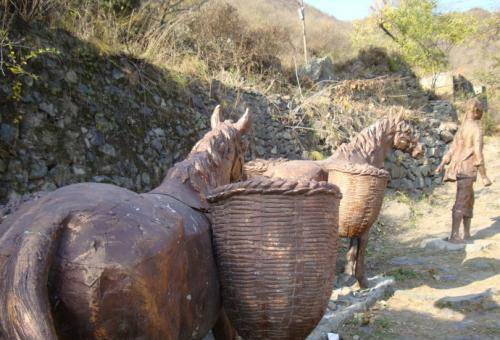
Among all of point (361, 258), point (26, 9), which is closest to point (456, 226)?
point (361, 258)

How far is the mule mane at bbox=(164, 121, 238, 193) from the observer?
232cm

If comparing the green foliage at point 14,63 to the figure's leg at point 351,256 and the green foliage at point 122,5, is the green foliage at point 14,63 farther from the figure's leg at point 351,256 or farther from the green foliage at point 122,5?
the figure's leg at point 351,256

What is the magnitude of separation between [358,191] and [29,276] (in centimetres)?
354

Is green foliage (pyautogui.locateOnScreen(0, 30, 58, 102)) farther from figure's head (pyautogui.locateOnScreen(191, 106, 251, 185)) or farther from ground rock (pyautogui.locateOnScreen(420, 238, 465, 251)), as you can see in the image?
ground rock (pyautogui.locateOnScreen(420, 238, 465, 251))

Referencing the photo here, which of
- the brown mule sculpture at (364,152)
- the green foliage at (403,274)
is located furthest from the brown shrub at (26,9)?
the green foliage at (403,274)

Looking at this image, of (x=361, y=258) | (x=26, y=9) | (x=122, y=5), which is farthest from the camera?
(x=122, y=5)

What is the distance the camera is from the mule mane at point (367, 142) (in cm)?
516

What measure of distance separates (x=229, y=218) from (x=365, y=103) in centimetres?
1014

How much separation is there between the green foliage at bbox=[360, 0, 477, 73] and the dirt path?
882cm

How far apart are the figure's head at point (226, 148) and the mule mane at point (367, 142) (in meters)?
2.53

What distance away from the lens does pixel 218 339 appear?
8.43 ft

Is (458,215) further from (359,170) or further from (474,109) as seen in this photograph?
(359,170)

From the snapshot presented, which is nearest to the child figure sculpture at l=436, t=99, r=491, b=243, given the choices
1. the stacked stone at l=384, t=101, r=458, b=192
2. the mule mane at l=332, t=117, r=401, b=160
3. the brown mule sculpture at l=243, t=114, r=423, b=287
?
the brown mule sculpture at l=243, t=114, r=423, b=287

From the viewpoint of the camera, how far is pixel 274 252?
6.26 feet
